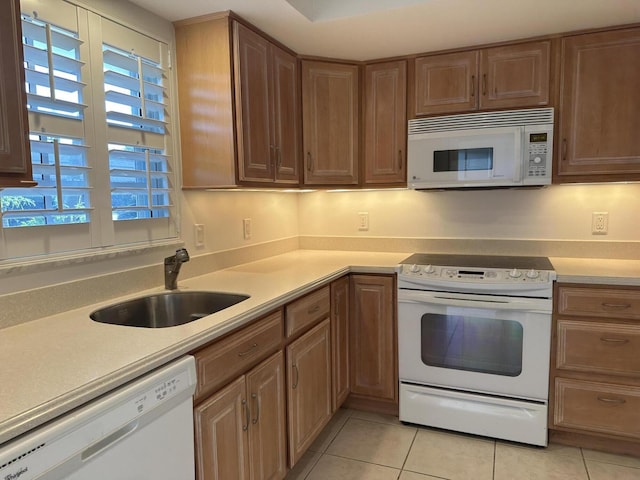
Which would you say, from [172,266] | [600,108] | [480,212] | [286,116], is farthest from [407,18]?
[172,266]

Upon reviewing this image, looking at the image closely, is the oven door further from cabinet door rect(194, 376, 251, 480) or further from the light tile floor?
cabinet door rect(194, 376, 251, 480)

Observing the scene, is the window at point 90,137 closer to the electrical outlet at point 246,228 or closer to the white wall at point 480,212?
the electrical outlet at point 246,228

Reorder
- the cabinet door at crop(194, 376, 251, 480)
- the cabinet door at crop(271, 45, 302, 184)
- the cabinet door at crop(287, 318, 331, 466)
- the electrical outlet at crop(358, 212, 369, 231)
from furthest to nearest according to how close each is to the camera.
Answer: the electrical outlet at crop(358, 212, 369, 231) → the cabinet door at crop(271, 45, 302, 184) → the cabinet door at crop(287, 318, 331, 466) → the cabinet door at crop(194, 376, 251, 480)

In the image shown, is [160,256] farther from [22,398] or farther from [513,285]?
[513,285]

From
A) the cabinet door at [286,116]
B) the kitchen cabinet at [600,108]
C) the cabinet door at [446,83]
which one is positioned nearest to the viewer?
the kitchen cabinet at [600,108]

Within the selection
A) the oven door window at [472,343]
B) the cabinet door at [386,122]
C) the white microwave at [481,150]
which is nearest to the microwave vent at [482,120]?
the white microwave at [481,150]

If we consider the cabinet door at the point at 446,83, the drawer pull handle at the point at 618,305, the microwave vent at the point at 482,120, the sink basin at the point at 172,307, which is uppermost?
the cabinet door at the point at 446,83

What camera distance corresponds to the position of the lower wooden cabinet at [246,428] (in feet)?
4.51

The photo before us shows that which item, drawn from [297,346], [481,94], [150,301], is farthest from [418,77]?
[150,301]

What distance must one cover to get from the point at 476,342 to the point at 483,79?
145 cm

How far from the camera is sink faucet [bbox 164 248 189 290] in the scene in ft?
6.30

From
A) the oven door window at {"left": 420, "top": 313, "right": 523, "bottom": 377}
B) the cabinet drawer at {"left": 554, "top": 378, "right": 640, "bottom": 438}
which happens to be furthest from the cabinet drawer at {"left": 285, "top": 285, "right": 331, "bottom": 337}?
the cabinet drawer at {"left": 554, "top": 378, "right": 640, "bottom": 438}

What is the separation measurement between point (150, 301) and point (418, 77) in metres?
1.93

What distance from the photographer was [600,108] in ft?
7.59
